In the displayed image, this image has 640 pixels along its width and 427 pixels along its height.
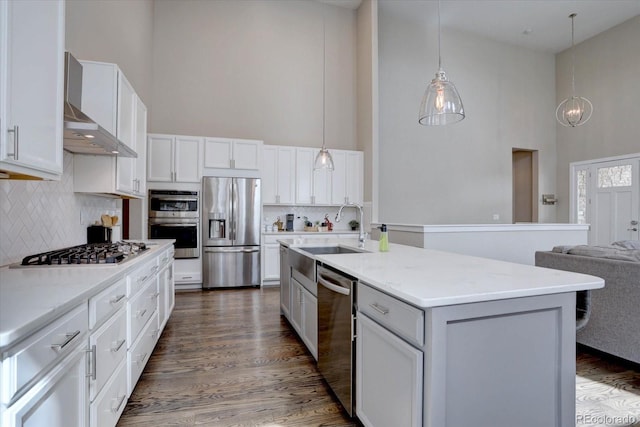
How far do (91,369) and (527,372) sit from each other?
5.69ft

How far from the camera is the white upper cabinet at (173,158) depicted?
193 inches

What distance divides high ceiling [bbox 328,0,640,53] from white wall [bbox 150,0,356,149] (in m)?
0.87

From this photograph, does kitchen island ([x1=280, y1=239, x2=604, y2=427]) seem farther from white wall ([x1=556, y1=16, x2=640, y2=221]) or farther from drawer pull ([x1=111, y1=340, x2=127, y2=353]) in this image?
white wall ([x1=556, y1=16, x2=640, y2=221])

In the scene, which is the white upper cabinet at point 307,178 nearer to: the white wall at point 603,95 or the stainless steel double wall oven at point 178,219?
the stainless steel double wall oven at point 178,219

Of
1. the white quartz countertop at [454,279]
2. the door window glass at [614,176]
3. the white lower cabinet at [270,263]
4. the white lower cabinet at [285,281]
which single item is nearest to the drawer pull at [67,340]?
the white quartz countertop at [454,279]

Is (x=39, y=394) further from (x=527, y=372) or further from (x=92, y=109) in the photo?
(x=92, y=109)

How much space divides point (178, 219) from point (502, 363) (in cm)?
460

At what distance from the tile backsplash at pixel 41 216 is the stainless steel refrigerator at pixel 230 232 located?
83.0 inches

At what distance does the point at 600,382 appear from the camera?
2246mm

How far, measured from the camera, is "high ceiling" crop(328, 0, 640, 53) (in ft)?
20.1

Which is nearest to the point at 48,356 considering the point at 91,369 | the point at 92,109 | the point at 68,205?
the point at 91,369

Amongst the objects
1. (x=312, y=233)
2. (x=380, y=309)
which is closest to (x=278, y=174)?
(x=312, y=233)

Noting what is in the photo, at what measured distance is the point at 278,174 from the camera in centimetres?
560

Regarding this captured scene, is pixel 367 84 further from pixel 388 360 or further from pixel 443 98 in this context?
pixel 388 360
